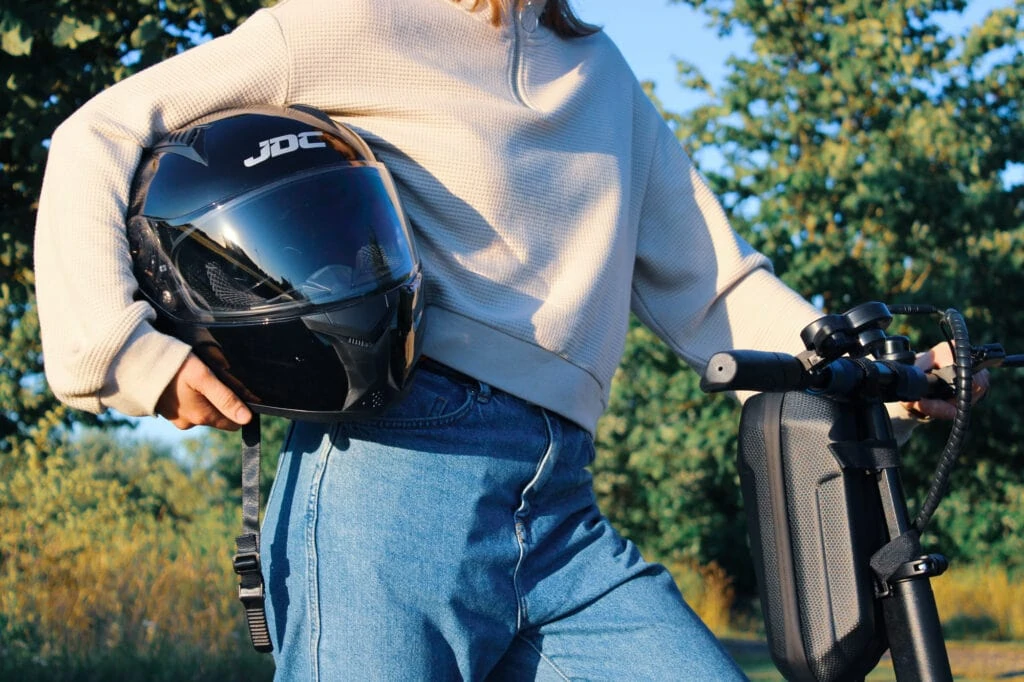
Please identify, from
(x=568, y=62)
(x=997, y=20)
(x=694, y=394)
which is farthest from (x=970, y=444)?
(x=568, y=62)

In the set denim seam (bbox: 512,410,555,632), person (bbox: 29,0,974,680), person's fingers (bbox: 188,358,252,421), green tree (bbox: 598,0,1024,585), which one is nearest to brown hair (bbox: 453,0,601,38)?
person (bbox: 29,0,974,680)

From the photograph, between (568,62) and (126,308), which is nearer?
(126,308)

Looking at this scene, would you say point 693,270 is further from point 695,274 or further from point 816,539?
point 816,539

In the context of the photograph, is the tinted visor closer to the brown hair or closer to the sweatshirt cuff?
the sweatshirt cuff

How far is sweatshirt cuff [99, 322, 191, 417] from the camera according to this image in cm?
171

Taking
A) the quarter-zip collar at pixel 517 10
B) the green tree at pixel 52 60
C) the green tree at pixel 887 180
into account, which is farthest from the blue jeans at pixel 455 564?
the green tree at pixel 887 180

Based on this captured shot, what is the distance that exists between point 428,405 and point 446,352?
0.10m

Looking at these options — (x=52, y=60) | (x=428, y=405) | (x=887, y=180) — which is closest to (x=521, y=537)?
(x=428, y=405)

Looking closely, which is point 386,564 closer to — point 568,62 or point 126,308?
point 126,308

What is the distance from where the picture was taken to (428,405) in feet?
6.16

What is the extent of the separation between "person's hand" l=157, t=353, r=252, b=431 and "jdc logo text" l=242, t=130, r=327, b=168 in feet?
0.98

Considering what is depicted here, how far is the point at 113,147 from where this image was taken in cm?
182

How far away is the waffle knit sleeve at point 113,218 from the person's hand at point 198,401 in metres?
0.02

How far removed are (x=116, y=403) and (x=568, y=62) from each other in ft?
3.32
